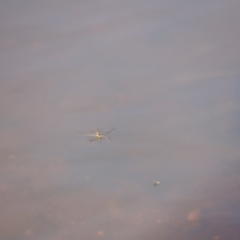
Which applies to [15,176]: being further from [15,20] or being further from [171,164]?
[15,20]

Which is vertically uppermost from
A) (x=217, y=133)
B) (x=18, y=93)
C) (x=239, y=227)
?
(x=18, y=93)

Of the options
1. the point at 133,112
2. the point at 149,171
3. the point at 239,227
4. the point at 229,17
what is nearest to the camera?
the point at 239,227

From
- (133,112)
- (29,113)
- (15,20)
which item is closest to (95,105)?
(133,112)

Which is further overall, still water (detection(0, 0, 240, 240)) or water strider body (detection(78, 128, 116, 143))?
water strider body (detection(78, 128, 116, 143))

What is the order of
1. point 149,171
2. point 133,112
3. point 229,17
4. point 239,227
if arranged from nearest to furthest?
point 239,227 < point 149,171 < point 133,112 < point 229,17

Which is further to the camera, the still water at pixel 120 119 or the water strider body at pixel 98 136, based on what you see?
the water strider body at pixel 98 136

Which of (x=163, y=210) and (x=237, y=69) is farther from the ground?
(x=237, y=69)

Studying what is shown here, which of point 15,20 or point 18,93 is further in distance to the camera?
point 15,20
